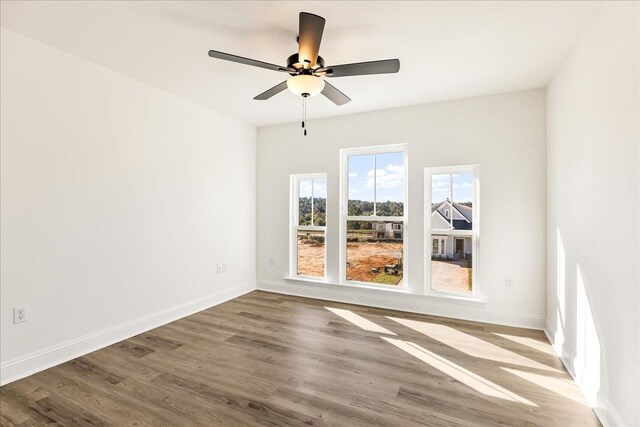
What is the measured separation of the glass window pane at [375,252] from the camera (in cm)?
421

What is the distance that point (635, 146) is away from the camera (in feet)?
5.36

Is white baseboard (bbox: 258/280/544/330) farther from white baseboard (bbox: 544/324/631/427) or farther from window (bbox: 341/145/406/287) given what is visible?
white baseboard (bbox: 544/324/631/427)

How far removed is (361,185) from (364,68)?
7.60 feet

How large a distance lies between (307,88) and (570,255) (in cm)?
258

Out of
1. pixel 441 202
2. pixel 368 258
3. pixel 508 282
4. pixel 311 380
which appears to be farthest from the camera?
pixel 368 258

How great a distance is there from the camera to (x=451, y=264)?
3.89 meters

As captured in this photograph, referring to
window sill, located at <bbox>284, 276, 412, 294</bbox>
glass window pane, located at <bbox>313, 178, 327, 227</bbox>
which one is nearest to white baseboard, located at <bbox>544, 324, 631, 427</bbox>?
window sill, located at <bbox>284, 276, 412, 294</bbox>

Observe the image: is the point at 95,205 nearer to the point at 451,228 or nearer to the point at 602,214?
the point at 451,228

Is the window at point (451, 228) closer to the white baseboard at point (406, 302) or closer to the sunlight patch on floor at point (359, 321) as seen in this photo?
the white baseboard at point (406, 302)

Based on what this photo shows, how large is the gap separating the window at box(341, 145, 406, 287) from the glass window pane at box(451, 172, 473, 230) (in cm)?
63

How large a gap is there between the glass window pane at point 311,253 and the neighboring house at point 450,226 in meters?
1.63

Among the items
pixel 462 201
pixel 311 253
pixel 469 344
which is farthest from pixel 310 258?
pixel 469 344

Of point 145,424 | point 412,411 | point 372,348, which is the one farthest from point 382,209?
point 145,424

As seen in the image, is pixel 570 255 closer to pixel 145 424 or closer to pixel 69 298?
pixel 145 424
